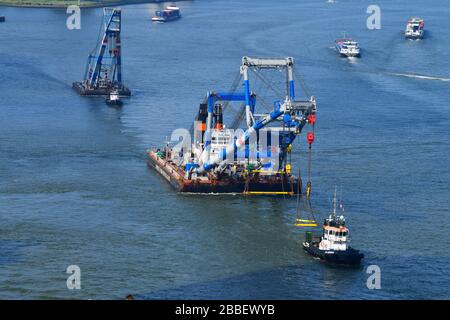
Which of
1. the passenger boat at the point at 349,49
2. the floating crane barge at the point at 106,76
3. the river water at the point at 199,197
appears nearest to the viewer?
the river water at the point at 199,197

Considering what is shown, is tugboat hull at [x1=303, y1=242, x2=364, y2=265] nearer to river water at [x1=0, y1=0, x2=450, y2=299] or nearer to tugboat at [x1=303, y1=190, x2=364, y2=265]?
tugboat at [x1=303, y1=190, x2=364, y2=265]

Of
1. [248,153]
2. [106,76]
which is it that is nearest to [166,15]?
[106,76]

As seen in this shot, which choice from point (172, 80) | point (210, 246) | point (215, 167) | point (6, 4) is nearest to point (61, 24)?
point (6, 4)

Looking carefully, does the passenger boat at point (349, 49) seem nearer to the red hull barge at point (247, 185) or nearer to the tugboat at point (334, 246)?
the red hull barge at point (247, 185)

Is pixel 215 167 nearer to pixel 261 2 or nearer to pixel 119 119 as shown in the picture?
pixel 119 119

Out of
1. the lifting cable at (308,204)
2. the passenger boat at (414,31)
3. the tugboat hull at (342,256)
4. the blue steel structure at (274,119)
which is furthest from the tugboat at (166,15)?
the tugboat hull at (342,256)

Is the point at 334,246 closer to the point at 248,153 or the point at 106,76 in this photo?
the point at 248,153
